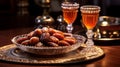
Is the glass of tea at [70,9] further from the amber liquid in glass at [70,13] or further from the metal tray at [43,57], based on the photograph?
the metal tray at [43,57]

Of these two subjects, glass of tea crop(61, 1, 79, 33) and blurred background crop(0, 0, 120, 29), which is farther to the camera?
blurred background crop(0, 0, 120, 29)

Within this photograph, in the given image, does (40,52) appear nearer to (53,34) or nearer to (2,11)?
(53,34)

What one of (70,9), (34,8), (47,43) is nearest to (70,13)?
(70,9)

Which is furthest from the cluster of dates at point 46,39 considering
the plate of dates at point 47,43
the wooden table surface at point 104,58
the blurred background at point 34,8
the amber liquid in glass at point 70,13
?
the blurred background at point 34,8

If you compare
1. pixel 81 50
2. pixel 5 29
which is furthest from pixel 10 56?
pixel 5 29

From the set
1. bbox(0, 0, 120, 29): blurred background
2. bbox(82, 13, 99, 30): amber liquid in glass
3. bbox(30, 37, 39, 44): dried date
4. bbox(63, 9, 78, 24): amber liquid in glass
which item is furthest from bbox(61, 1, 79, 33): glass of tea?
bbox(0, 0, 120, 29): blurred background

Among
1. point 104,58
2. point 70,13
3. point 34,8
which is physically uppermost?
point 70,13

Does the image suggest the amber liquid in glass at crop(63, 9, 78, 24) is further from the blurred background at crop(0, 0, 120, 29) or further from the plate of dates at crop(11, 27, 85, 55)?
the blurred background at crop(0, 0, 120, 29)

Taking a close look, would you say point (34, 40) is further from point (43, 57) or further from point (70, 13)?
point (70, 13)
